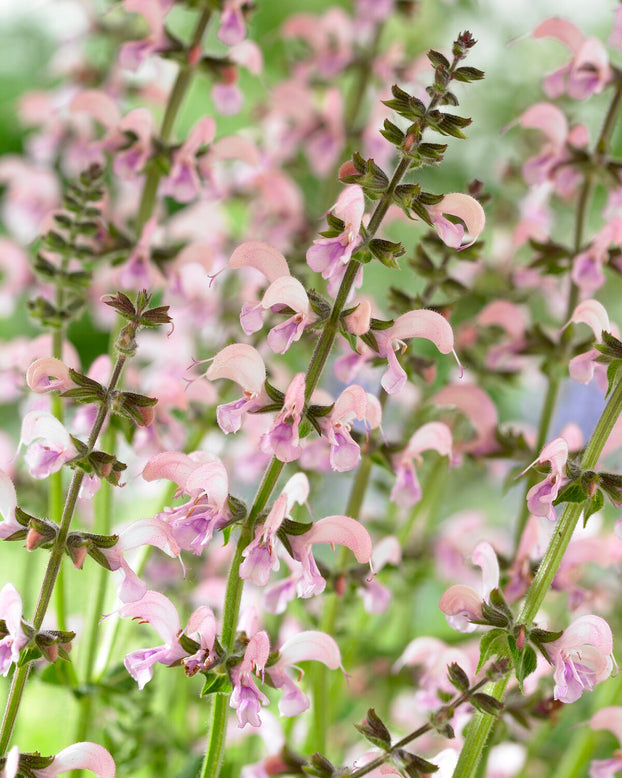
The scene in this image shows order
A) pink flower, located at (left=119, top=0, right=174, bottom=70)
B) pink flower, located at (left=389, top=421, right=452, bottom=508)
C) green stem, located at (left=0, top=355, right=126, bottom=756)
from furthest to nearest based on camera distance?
pink flower, located at (left=119, top=0, right=174, bottom=70) → pink flower, located at (left=389, top=421, right=452, bottom=508) → green stem, located at (left=0, top=355, right=126, bottom=756)

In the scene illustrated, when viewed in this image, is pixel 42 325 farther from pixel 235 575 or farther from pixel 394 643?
pixel 394 643

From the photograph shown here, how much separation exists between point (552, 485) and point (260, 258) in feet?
0.68

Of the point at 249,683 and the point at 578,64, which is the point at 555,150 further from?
the point at 249,683

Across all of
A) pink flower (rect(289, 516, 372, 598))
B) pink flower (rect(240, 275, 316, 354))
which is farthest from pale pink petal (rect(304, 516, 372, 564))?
pink flower (rect(240, 275, 316, 354))

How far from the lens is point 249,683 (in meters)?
0.53

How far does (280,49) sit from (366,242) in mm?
1456

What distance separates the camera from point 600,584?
1060 millimetres

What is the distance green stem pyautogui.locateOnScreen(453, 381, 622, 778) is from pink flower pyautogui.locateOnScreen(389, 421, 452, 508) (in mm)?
168

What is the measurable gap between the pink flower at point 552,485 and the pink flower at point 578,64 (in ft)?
1.10

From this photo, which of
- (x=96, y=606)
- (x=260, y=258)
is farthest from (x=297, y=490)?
(x=96, y=606)

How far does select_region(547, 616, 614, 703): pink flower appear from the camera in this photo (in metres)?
0.55

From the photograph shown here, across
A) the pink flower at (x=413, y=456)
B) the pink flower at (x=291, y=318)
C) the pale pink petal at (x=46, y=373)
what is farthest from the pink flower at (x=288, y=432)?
the pink flower at (x=413, y=456)

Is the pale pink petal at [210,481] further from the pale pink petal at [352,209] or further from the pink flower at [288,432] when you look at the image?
the pale pink petal at [352,209]

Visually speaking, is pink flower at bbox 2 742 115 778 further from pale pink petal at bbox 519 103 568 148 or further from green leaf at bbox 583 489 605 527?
pale pink petal at bbox 519 103 568 148
